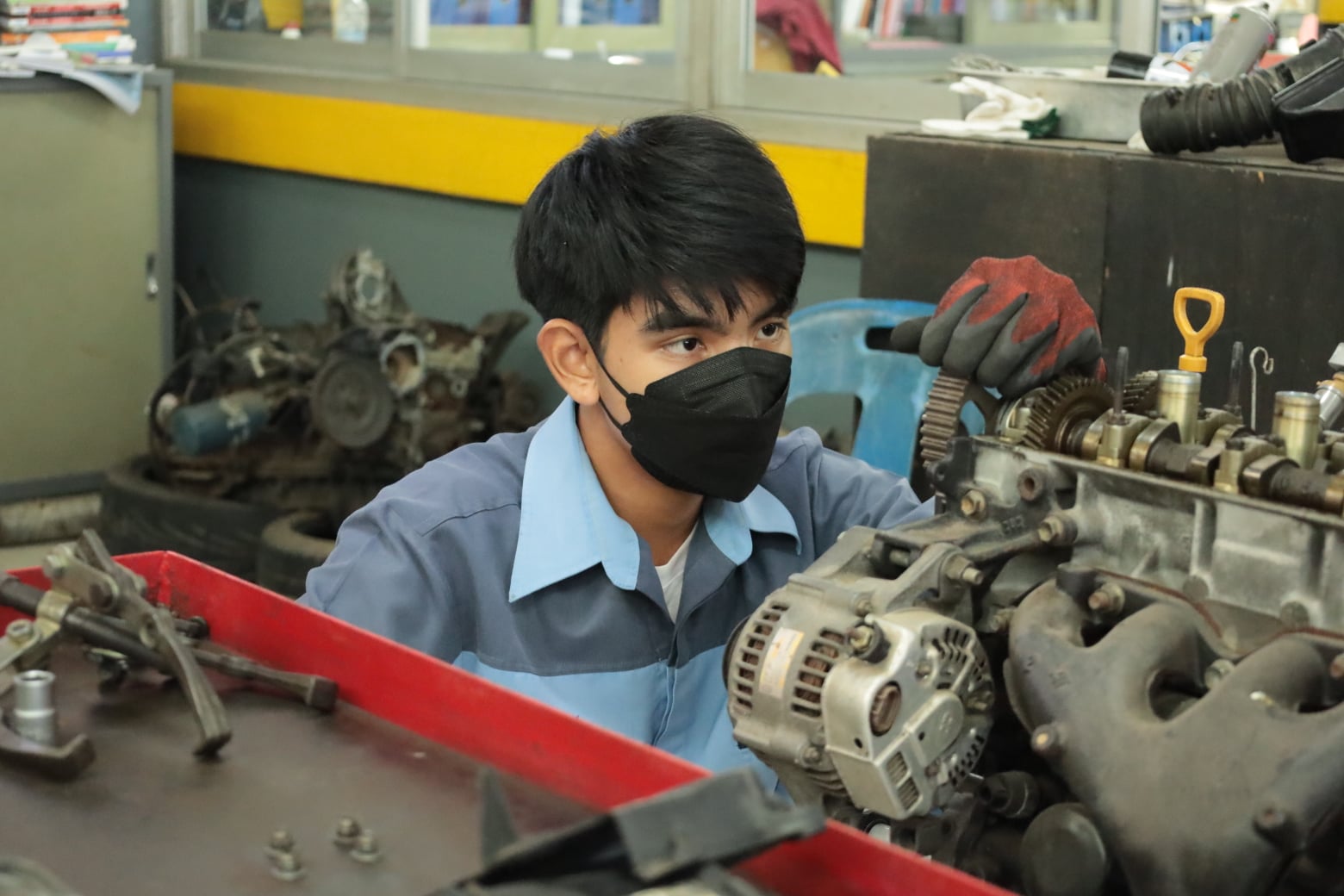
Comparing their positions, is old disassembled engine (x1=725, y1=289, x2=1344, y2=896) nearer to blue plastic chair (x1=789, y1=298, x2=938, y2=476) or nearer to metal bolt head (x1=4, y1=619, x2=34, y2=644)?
metal bolt head (x1=4, y1=619, x2=34, y2=644)

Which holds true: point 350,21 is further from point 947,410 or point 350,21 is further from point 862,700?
point 862,700

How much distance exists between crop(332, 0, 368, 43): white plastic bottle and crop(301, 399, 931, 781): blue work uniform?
3.16 m

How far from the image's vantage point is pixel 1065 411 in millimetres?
1081

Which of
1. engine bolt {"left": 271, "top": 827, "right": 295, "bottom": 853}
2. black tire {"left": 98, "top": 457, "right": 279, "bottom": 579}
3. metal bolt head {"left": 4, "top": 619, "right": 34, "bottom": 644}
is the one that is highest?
metal bolt head {"left": 4, "top": 619, "right": 34, "bottom": 644}

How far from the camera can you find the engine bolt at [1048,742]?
2.90ft

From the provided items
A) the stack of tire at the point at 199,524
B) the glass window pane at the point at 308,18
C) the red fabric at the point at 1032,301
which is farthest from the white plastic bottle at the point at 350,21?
the red fabric at the point at 1032,301

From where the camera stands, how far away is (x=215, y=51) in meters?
4.79

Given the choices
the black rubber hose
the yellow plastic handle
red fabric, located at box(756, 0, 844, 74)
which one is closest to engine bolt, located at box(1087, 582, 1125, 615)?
the yellow plastic handle

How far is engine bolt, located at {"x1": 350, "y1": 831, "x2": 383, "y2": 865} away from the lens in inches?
32.0

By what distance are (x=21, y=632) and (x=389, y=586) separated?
333 mm

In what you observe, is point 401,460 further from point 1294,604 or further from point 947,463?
point 1294,604

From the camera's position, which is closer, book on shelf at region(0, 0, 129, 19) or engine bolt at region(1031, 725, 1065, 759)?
engine bolt at region(1031, 725, 1065, 759)

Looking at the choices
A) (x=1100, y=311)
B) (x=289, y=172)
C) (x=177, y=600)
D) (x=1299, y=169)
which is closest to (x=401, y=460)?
(x=289, y=172)

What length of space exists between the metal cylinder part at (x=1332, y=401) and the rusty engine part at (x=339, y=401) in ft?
7.98
